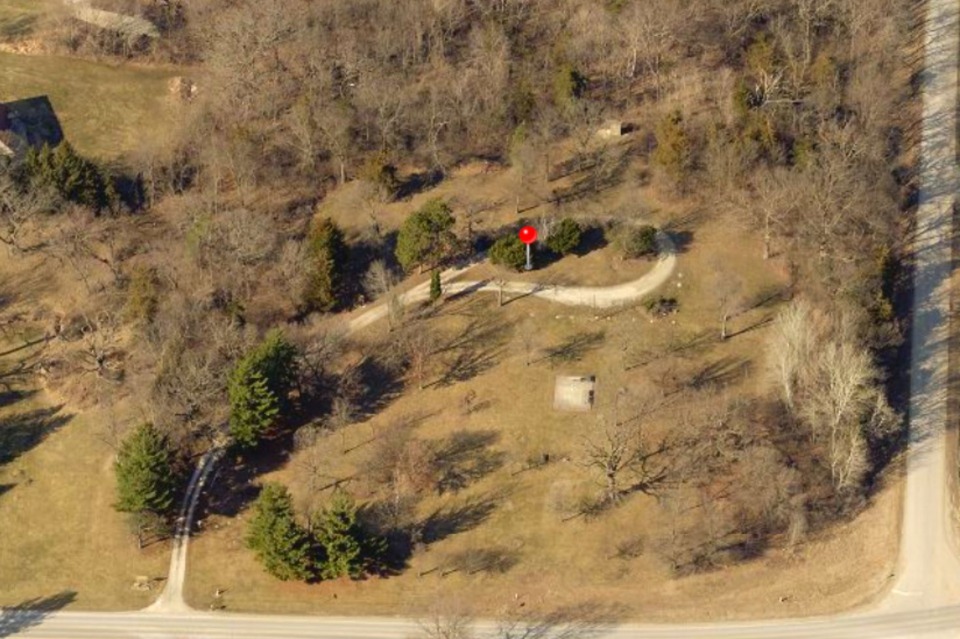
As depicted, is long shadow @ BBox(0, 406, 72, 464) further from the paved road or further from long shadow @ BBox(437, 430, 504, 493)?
long shadow @ BBox(437, 430, 504, 493)

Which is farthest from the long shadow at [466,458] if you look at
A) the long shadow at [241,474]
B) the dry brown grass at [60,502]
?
the dry brown grass at [60,502]

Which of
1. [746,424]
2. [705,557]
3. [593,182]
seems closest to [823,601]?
[705,557]

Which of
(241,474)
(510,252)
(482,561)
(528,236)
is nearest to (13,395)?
(241,474)

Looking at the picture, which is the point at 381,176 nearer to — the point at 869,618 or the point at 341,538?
the point at 341,538

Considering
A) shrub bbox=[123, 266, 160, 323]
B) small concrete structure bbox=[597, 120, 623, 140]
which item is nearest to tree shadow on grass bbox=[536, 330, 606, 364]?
small concrete structure bbox=[597, 120, 623, 140]

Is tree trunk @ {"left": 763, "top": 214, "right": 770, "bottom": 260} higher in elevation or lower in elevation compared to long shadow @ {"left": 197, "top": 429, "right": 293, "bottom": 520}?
higher
